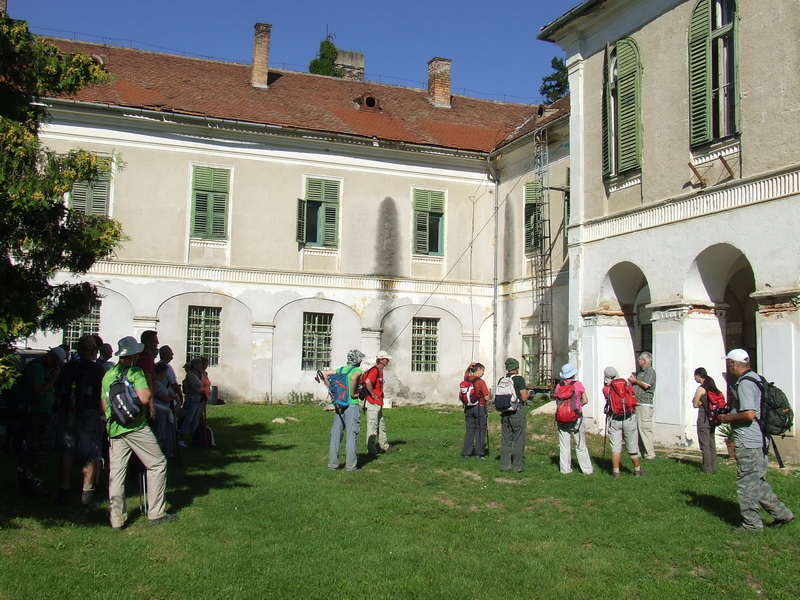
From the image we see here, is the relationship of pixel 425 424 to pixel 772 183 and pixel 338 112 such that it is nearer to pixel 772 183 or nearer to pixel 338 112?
pixel 772 183

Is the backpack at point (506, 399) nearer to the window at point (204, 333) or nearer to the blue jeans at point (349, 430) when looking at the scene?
the blue jeans at point (349, 430)

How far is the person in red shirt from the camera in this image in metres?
13.4

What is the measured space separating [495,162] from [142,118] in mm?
10576

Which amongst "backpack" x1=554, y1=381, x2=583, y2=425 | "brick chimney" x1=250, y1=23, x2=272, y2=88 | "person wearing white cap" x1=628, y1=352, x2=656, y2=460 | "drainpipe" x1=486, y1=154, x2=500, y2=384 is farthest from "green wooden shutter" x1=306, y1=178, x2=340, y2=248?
"backpack" x1=554, y1=381, x2=583, y2=425

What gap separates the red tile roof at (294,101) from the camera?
24.3 metres

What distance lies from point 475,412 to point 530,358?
1146 cm

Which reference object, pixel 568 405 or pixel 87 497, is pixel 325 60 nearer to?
pixel 568 405

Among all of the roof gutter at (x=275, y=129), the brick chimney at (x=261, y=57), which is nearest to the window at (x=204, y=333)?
the roof gutter at (x=275, y=129)

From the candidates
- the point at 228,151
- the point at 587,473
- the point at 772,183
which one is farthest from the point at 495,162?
the point at 587,473

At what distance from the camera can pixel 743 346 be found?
18594 millimetres

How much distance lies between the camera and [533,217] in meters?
24.5

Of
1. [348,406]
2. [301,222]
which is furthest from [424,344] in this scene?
[348,406]

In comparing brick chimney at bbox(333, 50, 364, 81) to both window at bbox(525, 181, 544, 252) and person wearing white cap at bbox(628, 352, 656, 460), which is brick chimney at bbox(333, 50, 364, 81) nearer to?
window at bbox(525, 181, 544, 252)

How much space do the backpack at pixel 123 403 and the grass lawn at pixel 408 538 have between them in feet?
3.72
